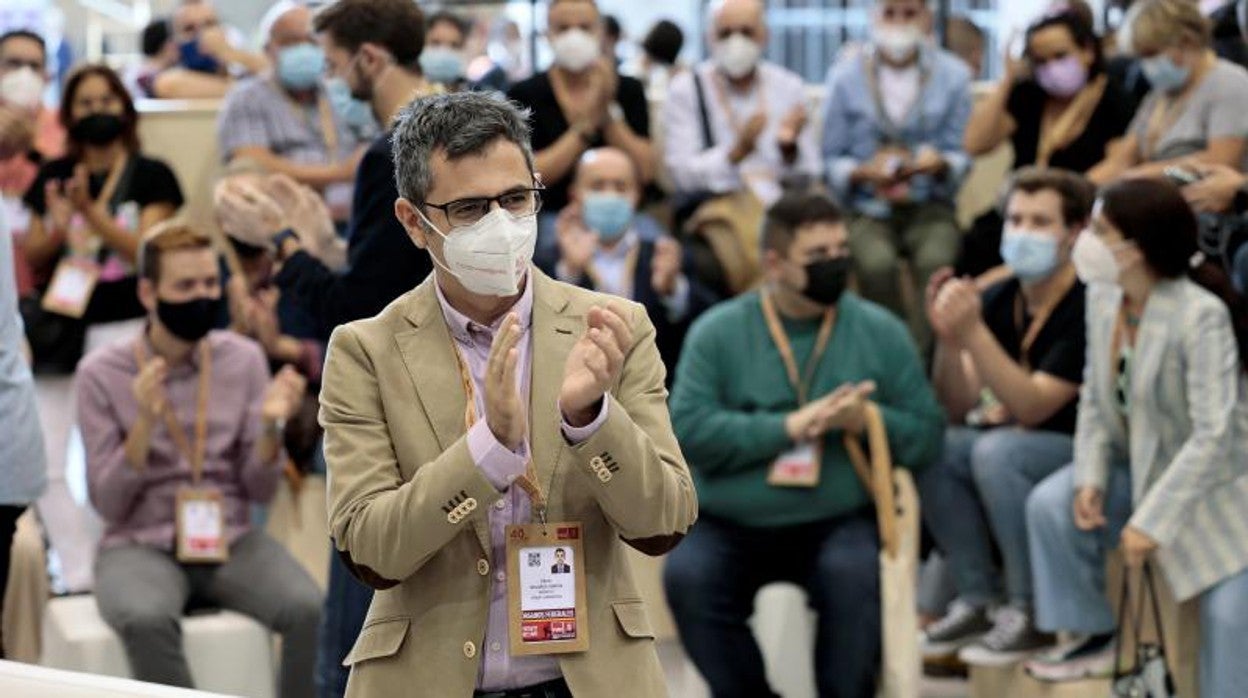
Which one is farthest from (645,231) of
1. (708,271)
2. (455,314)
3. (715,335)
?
(455,314)

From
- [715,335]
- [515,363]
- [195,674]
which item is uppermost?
[515,363]

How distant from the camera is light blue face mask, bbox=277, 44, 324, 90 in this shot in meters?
7.31

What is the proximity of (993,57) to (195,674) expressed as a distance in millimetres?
9218

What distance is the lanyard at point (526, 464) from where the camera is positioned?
9.11 feet

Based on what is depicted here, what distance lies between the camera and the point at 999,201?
22.6 feet

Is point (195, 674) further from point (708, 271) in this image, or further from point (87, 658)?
point (708, 271)

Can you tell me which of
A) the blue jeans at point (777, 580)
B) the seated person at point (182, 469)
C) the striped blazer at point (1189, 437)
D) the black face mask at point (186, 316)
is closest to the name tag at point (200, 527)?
the seated person at point (182, 469)

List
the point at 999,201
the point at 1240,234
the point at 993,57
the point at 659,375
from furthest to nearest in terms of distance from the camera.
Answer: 1. the point at 993,57
2. the point at 999,201
3. the point at 1240,234
4. the point at 659,375

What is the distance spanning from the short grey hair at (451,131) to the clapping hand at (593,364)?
0.97 ft

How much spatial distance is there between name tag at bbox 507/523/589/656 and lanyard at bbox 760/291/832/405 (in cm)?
287

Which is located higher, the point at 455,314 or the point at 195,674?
the point at 455,314

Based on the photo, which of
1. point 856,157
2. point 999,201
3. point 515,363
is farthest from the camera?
point 856,157

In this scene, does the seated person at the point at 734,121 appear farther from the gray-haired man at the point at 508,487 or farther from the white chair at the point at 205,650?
the gray-haired man at the point at 508,487

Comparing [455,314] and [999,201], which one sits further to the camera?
[999,201]
